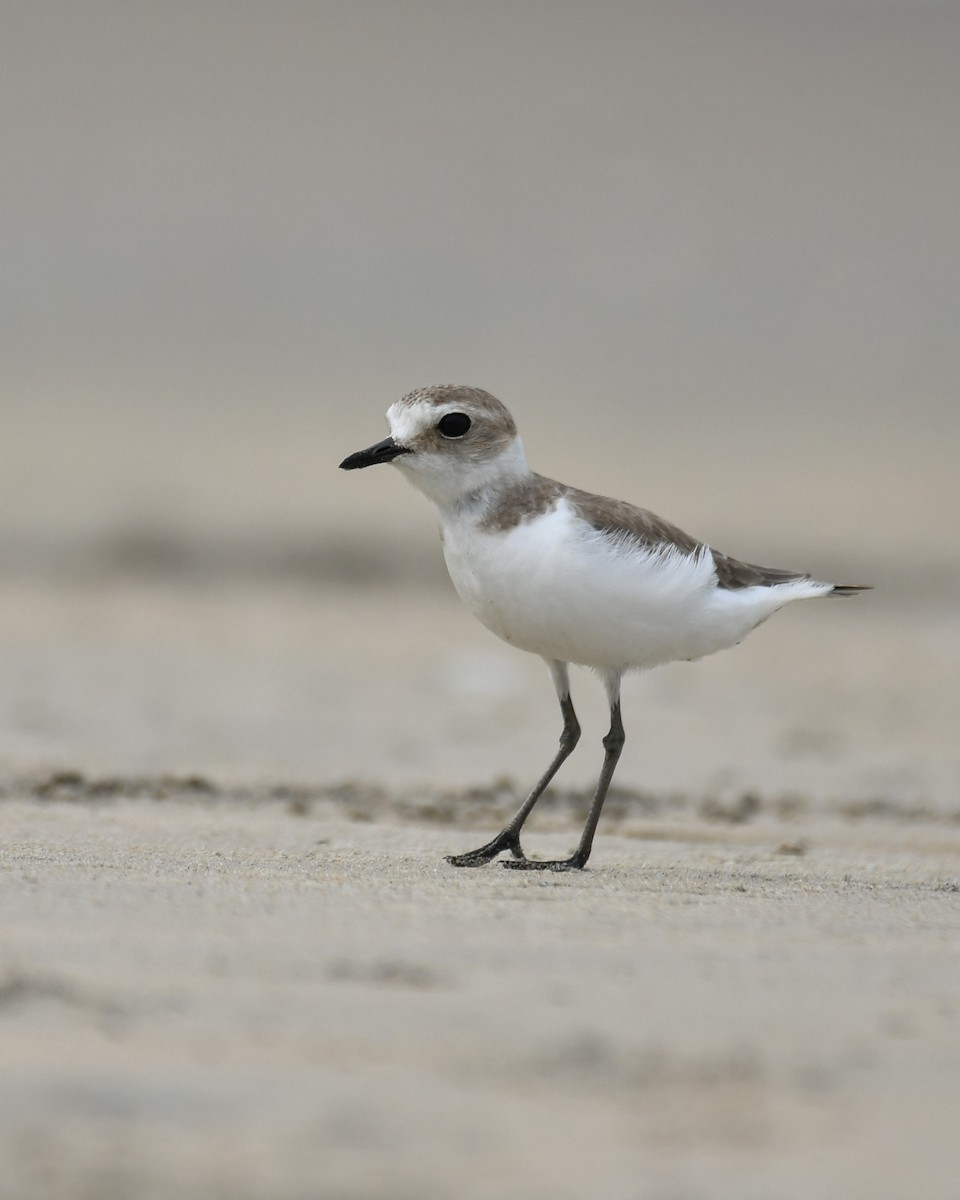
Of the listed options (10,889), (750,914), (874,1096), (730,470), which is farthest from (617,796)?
(730,470)

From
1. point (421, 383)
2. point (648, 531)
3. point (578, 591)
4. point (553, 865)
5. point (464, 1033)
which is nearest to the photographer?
point (464, 1033)

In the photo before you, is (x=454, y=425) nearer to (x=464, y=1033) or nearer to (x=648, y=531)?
(x=648, y=531)

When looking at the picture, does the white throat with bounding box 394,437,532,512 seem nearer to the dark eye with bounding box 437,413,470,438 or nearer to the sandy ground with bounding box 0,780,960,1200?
the dark eye with bounding box 437,413,470,438

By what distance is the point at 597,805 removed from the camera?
5.38 meters

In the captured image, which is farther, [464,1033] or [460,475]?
[460,475]

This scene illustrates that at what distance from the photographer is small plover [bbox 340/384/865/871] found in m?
5.07

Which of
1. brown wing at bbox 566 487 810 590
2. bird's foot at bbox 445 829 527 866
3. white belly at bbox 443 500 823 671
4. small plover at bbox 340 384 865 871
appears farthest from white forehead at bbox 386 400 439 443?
bird's foot at bbox 445 829 527 866

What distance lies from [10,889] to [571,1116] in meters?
1.73

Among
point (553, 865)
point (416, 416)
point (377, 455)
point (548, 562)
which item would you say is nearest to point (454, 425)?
point (416, 416)

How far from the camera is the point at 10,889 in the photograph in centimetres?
418

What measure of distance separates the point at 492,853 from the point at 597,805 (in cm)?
32

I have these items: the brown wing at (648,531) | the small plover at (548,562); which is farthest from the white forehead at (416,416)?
the brown wing at (648,531)

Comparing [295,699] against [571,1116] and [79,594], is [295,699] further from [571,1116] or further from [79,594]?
[571,1116]

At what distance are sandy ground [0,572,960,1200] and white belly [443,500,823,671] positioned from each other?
0.61 meters
